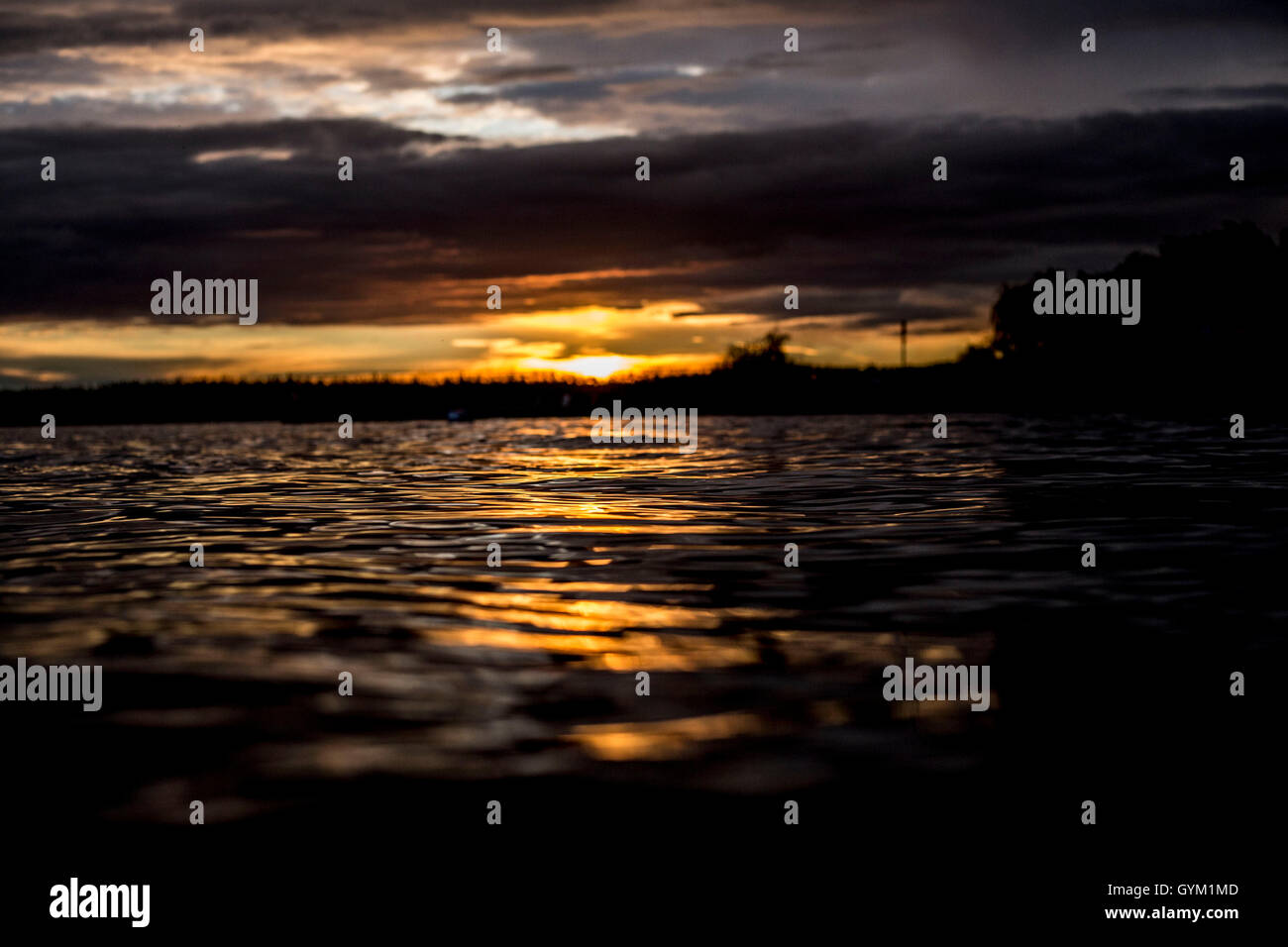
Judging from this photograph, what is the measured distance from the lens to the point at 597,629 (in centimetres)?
916

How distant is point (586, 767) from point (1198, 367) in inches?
4089

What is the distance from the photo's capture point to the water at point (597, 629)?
6.13 metres

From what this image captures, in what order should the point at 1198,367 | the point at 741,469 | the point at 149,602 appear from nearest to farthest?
1. the point at 149,602
2. the point at 741,469
3. the point at 1198,367

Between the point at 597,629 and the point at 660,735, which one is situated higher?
the point at 597,629

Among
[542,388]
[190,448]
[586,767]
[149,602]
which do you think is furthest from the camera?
[542,388]

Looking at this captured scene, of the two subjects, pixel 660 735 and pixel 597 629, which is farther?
pixel 597 629

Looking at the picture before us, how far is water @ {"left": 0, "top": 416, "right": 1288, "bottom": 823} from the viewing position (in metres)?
6.13

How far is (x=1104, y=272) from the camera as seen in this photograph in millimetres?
126875

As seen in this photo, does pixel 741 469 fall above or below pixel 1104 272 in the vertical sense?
below
